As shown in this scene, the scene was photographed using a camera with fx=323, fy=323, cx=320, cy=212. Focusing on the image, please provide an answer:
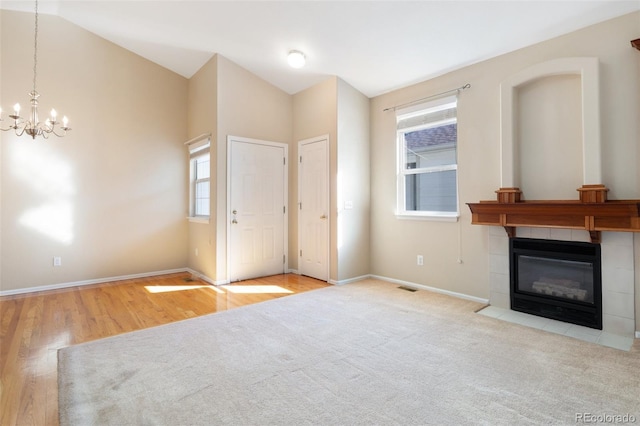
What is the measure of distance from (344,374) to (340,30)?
11.2ft

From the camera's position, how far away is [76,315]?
11.2 ft

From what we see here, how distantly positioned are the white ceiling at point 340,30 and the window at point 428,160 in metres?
0.48

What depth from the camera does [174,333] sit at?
9.41 feet

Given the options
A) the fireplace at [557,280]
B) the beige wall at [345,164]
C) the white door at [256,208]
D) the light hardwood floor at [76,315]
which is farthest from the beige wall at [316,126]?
the fireplace at [557,280]

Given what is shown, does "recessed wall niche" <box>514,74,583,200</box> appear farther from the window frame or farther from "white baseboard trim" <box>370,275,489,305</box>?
the window frame

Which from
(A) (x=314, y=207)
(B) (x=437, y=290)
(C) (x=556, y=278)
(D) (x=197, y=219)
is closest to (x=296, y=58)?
(A) (x=314, y=207)

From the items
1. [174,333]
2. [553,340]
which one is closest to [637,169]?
[553,340]

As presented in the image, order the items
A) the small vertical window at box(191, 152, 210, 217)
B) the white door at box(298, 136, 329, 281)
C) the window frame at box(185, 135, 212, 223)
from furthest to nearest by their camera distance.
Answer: the small vertical window at box(191, 152, 210, 217) < the window frame at box(185, 135, 212, 223) < the white door at box(298, 136, 329, 281)

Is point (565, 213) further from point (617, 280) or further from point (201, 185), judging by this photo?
point (201, 185)

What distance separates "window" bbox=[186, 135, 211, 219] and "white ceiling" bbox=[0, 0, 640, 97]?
1.32 m

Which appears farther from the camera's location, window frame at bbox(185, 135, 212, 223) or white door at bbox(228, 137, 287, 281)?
window frame at bbox(185, 135, 212, 223)

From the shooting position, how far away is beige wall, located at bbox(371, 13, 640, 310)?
2.77 meters

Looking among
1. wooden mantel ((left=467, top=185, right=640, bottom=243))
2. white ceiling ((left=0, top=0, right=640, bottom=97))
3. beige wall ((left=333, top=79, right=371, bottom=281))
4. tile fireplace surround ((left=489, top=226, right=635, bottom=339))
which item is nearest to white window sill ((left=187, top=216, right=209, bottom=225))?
beige wall ((left=333, top=79, right=371, bottom=281))

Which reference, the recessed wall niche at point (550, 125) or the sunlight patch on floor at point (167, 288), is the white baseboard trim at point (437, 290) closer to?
the recessed wall niche at point (550, 125)
